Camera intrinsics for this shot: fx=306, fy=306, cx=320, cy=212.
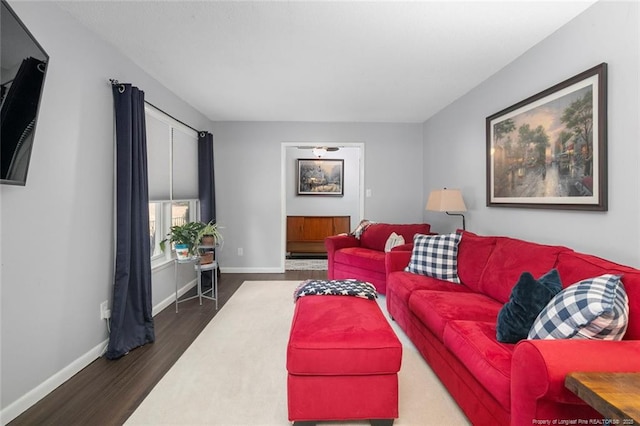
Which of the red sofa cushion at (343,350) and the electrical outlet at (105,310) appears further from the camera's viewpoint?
the electrical outlet at (105,310)

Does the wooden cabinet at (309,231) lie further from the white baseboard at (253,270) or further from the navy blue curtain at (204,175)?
the navy blue curtain at (204,175)

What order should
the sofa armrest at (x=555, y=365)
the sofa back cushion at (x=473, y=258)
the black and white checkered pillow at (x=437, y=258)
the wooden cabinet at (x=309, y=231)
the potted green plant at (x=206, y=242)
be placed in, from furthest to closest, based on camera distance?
the wooden cabinet at (x=309, y=231), the potted green plant at (x=206, y=242), the black and white checkered pillow at (x=437, y=258), the sofa back cushion at (x=473, y=258), the sofa armrest at (x=555, y=365)

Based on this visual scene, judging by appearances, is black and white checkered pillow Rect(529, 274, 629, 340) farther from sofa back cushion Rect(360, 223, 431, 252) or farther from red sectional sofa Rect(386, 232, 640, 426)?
sofa back cushion Rect(360, 223, 431, 252)

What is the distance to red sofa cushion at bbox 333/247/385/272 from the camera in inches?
150

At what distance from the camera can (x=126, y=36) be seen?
2.35 metres

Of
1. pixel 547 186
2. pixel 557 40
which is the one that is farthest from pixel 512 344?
pixel 557 40

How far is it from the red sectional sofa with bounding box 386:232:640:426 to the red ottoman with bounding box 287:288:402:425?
40cm

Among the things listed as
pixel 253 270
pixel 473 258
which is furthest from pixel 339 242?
pixel 473 258

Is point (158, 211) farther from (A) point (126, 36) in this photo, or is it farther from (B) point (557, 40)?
(B) point (557, 40)

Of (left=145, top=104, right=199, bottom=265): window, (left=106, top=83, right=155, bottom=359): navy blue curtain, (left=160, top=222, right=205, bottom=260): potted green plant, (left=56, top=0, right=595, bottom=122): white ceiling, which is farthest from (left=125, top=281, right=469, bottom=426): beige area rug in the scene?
(left=56, top=0, right=595, bottom=122): white ceiling

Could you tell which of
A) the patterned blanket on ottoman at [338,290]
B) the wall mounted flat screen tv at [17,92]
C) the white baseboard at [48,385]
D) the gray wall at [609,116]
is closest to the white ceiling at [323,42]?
the gray wall at [609,116]

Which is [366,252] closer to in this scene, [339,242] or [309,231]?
[339,242]

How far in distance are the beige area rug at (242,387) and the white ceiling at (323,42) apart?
95.4 inches

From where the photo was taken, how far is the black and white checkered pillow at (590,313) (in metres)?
1.24
